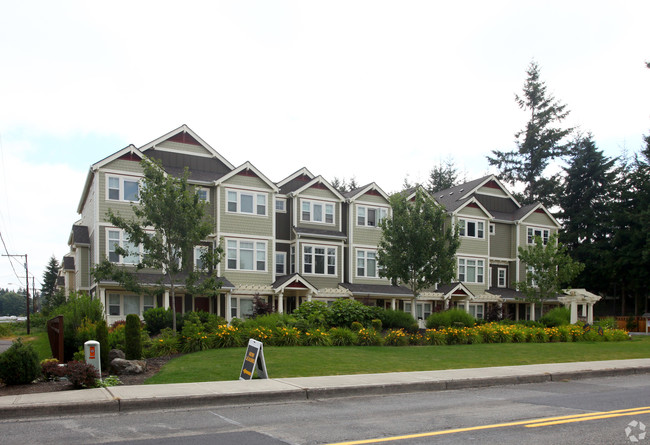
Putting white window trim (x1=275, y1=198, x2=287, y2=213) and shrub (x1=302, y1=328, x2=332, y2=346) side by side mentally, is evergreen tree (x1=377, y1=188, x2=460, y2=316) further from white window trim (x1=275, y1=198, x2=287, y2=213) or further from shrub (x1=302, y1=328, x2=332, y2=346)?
white window trim (x1=275, y1=198, x2=287, y2=213)

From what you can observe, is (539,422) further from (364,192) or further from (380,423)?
(364,192)

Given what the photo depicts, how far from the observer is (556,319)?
110 ft

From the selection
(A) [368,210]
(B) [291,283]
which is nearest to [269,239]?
(B) [291,283]

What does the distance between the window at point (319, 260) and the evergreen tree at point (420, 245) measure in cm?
891

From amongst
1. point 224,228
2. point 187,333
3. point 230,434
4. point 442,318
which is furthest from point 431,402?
point 224,228

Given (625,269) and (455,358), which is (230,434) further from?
(625,269)

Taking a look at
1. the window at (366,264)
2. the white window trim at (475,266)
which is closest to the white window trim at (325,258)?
the window at (366,264)

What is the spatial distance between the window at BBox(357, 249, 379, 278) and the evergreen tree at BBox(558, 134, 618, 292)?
2284 centimetres

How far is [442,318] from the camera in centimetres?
2836

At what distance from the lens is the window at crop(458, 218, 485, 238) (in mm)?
44572

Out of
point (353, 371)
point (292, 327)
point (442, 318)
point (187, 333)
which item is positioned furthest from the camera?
point (442, 318)

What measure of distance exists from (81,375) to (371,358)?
8.60 metres

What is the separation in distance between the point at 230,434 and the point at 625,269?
50352 millimetres

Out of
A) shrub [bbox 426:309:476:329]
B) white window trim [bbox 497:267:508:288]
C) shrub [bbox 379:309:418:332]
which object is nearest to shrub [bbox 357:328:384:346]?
shrub [bbox 379:309:418:332]
